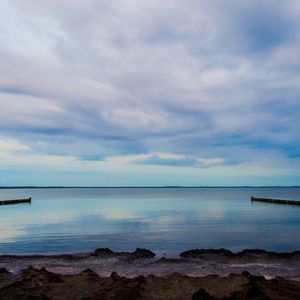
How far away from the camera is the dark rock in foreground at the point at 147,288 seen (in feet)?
39.1

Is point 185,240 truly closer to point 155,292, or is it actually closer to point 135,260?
point 135,260

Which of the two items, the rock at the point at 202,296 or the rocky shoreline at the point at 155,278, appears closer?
the rock at the point at 202,296

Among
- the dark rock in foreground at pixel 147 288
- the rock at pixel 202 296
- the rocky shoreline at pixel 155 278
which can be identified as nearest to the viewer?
the rock at pixel 202 296

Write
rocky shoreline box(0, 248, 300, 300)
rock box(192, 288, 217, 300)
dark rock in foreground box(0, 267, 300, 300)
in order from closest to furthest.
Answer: rock box(192, 288, 217, 300)
dark rock in foreground box(0, 267, 300, 300)
rocky shoreline box(0, 248, 300, 300)

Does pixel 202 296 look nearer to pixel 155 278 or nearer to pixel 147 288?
pixel 147 288

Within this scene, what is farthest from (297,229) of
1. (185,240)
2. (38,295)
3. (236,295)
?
(38,295)

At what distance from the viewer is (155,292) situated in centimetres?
1277

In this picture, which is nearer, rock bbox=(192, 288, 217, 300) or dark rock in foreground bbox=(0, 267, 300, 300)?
rock bbox=(192, 288, 217, 300)

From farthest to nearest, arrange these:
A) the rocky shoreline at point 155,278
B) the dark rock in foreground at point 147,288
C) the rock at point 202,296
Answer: the rocky shoreline at point 155,278
the dark rock in foreground at point 147,288
the rock at point 202,296

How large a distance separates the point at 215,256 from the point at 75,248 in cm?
1233

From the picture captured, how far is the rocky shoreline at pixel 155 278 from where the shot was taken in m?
12.3

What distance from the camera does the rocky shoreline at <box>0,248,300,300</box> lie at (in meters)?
12.3

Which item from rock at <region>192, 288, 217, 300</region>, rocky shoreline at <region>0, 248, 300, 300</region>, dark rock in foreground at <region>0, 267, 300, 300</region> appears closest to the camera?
rock at <region>192, 288, 217, 300</region>

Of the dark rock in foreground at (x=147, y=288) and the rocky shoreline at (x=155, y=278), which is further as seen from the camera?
the rocky shoreline at (x=155, y=278)
